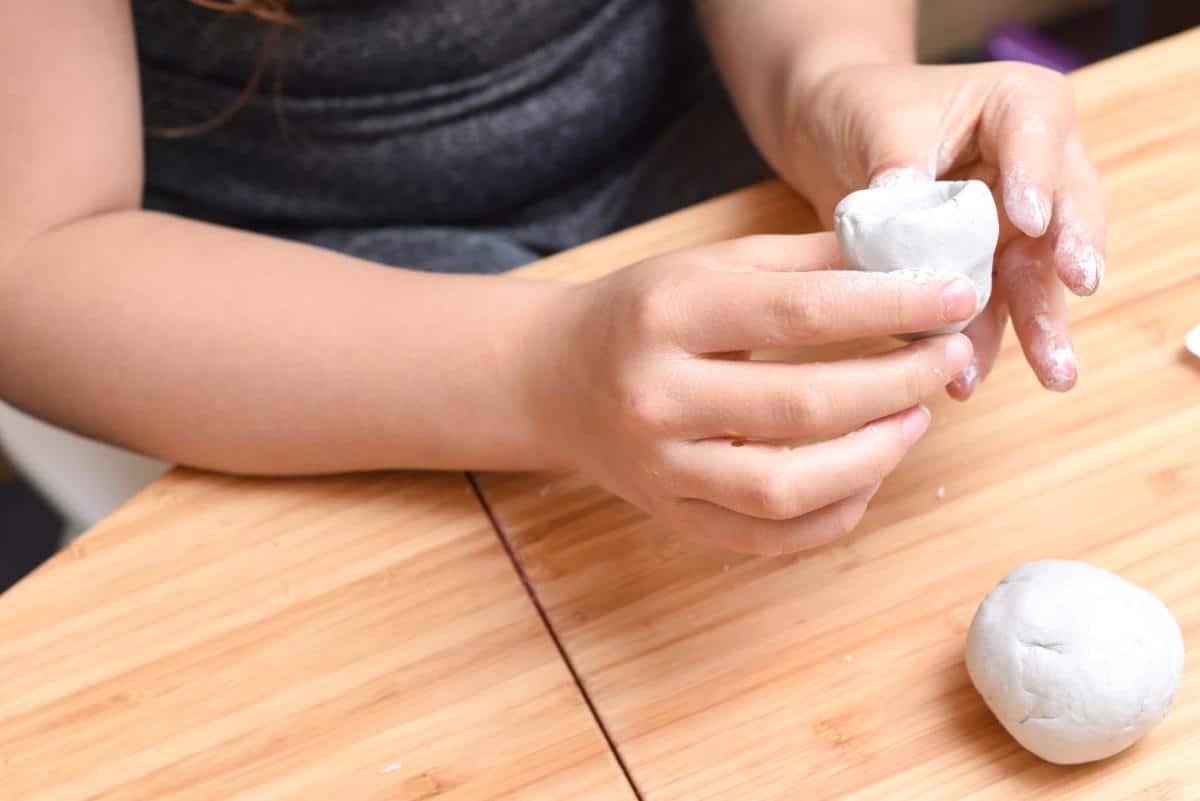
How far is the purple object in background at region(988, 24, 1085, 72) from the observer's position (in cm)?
183

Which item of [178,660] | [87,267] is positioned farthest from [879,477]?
[87,267]

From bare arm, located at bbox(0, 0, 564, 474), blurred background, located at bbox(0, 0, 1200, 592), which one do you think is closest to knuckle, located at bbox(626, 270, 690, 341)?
bare arm, located at bbox(0, 0, 564, 474)

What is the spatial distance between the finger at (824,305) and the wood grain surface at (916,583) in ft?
0.42

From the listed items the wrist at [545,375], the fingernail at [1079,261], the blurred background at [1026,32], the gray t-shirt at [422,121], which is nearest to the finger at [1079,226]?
the fingernail at [1079,261]

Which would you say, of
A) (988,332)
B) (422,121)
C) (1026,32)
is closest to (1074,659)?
(988,332)

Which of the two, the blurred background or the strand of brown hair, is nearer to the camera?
the strand of brown hair

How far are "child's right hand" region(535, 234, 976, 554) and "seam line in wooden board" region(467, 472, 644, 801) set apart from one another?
0.08m

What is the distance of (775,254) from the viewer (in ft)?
1.65

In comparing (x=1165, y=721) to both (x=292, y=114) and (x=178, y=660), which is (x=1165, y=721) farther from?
(x=292, y=114)

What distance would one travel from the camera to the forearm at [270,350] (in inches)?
23.4

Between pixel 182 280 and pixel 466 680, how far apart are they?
0.96 feet

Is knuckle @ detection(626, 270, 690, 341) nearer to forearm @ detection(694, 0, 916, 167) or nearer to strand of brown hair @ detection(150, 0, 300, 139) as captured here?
forearm @ detection(694, 0, 916, 167)

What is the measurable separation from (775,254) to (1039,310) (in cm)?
15

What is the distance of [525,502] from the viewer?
599 mm
